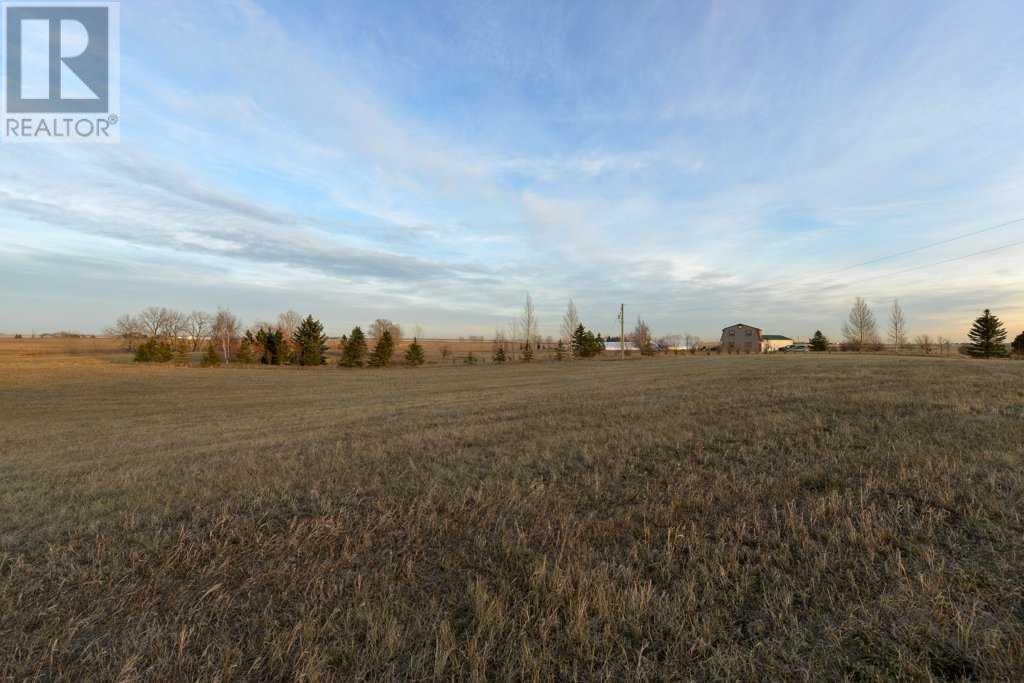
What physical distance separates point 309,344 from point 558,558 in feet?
208

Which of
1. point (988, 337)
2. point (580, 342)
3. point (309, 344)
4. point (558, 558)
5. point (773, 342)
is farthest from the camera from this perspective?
point (773, 342)

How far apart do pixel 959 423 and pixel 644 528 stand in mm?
6191

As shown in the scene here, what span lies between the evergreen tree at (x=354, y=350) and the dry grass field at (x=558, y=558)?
2097 inches

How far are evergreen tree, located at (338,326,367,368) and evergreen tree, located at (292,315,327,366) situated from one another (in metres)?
3.68

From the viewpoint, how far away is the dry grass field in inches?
101

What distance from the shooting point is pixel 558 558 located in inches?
145

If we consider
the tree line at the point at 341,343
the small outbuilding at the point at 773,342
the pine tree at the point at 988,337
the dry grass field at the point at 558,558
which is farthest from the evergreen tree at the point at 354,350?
the small outbuilding at the point at 773,342

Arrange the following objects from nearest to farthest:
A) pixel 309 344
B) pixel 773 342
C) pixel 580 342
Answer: pixel 309 344, pixel 580 342, pixel 773 342

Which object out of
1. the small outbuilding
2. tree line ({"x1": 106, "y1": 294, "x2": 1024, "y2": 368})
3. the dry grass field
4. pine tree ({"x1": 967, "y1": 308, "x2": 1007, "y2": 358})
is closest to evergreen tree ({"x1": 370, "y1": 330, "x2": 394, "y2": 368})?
tree line ({"x1": 106, "y1": 294, "x2": 1024, "y2": 368})

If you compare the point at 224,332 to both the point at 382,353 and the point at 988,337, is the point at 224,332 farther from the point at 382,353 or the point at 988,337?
the point at 988,337

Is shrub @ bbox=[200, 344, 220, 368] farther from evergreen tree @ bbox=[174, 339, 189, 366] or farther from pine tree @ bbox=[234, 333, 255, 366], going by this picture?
pine tree @ bbox=[234, 333, 255, 366]

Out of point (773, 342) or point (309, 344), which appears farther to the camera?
point (773, 342)

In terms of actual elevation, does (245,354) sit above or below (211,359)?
above

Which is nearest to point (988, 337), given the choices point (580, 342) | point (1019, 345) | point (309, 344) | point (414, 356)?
point (1019, 345)
